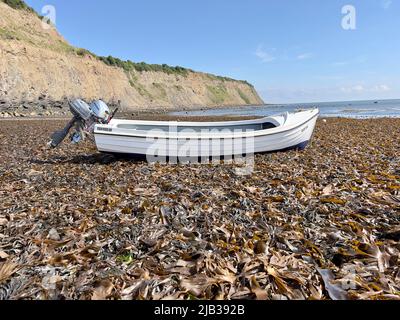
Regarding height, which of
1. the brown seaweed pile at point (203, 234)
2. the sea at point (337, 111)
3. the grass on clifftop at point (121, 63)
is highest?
the grass on clifftop at point (121, 63)

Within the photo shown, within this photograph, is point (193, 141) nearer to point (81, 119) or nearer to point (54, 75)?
point (81, 119)

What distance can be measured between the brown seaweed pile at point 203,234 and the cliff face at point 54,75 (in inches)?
1288

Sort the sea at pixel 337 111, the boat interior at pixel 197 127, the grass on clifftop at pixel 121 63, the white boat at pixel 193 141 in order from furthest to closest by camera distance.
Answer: the grass on clifftop at pixel 121 63 < the sea at pixel 337 111 < the boat interior at pixel 197 127 < the white boat at pixel 193 141

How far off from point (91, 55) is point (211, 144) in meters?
54.8

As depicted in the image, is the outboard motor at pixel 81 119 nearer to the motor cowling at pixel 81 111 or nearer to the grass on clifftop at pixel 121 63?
the motor cowling at pixel 81 111

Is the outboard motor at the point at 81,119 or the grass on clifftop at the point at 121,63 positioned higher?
the grass on clifftop at the point at 121,63

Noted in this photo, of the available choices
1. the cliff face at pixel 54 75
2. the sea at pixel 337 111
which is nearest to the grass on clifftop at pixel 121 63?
the cliff face at pixel 54 75

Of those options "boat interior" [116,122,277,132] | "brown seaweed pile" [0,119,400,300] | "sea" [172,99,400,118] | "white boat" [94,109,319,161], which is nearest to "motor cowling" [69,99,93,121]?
"white boat" [94,109,319,161]

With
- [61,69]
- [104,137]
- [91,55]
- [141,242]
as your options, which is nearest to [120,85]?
[91,55]

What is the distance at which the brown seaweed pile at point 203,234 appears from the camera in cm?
257

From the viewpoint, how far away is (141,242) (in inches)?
133

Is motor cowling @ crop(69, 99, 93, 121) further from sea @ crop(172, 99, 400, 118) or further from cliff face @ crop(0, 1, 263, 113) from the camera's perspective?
cliff face @ crop(0, 1, 263, 113)

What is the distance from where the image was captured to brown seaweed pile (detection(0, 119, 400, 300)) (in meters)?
2.57

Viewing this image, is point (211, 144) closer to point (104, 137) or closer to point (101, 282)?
point (104, 137)
